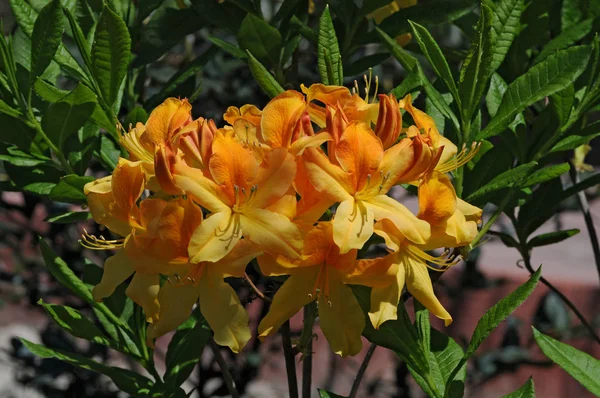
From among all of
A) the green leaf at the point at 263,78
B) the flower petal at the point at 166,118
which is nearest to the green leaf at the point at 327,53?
the green leaf at the point at 263,78

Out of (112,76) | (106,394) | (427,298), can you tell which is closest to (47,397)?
→ (106,394)

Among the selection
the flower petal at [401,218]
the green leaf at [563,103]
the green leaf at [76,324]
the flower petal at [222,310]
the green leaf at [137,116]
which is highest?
the green leaf at [563,103]

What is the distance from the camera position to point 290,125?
0.90 metres

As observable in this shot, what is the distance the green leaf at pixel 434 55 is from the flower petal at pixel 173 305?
0.37 meters

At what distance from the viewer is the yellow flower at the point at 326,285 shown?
2.90ft

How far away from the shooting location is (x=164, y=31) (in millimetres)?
1323

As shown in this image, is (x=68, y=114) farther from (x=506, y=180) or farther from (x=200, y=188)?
(x=506, y=180)

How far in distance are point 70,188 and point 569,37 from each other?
69cm

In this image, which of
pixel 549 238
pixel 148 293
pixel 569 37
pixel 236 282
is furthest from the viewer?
pixel 236 282

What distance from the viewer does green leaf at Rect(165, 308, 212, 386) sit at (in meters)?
1.16

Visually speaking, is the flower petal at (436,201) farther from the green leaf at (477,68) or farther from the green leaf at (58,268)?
the green leaf at (58,268)

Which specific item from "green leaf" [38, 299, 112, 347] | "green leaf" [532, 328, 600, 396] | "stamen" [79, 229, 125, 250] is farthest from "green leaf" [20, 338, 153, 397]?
"green leaf" [532, 328, 600, 396]

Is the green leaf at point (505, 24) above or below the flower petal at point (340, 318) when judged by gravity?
above

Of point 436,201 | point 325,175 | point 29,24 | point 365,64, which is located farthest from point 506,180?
point 29,24
